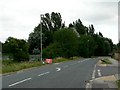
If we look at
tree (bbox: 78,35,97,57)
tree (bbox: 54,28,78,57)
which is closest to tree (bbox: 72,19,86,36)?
tree (bbox: 78,35,97,57)

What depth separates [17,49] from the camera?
286 ft

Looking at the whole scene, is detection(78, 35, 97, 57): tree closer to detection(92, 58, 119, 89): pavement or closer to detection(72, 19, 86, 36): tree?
detection(72, 19, 86, 36): tree

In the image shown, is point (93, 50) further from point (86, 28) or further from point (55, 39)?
point (55, 39)

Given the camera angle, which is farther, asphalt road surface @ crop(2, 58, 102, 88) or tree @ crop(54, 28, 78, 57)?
tree @ crop(54, 28, 78, 57)

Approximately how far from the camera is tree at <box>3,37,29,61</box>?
84000 mm

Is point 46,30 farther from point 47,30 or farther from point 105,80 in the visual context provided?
point 105,80

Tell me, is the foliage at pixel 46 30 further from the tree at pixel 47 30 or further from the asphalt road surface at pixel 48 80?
the asphalt road surface at pixel 48 80

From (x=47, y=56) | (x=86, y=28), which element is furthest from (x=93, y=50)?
(x=47, y=56)

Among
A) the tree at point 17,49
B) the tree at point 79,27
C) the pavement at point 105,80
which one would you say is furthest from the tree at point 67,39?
the pavement at point 105,80

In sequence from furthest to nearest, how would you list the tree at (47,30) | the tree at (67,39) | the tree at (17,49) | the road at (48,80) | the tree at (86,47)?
the tree at (86,47), the tree at (47,30), the tree at (67,39), the tree at (17,49), the road at (48,80)

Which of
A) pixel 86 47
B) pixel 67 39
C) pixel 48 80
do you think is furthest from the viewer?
pixel 86 47

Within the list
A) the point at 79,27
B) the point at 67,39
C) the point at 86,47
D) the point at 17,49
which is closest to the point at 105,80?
the point at 17,49

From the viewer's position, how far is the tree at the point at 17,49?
84.0 m

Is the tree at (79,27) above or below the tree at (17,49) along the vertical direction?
above
